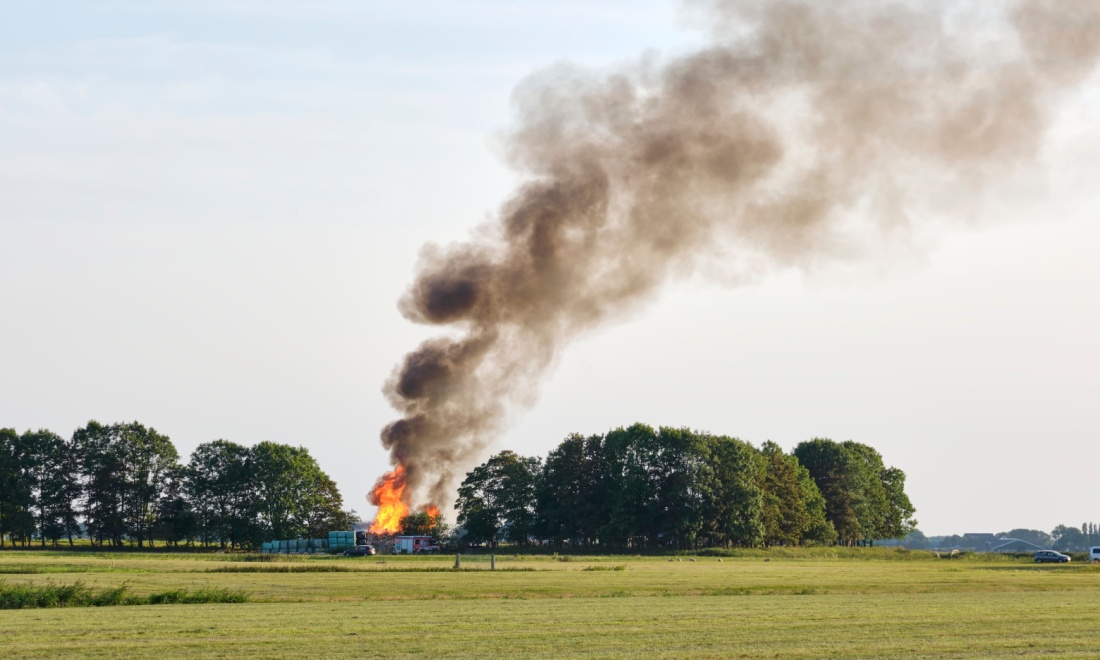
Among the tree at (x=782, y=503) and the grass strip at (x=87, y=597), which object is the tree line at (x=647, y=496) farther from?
the grass strip at (x=87, y=597)

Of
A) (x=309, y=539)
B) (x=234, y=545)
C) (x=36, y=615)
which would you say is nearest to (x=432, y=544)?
(x=309, y=539)

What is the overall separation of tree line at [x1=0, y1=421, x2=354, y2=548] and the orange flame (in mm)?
5414

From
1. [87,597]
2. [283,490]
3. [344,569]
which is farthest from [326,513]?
[87,597]

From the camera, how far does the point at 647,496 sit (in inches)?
5197

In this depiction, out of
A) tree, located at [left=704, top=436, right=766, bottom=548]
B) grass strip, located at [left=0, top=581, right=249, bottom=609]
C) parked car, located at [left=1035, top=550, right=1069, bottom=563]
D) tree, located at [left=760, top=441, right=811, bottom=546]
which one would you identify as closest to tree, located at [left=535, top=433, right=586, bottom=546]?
tree, located at [left=704, top=436, right=766, bottom=548]

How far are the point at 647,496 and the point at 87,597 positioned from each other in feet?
291

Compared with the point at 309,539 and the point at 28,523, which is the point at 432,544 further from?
the point at 28,523

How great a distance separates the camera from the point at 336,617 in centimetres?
4097

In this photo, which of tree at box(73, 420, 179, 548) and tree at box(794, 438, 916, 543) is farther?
tree at box(794, 438, 916, 543)

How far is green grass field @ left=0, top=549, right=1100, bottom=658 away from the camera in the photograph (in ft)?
102

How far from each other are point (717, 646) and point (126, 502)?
12101 cm

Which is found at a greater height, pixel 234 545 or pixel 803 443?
pixel 803 443

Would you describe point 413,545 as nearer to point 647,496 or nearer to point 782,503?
point 647,496

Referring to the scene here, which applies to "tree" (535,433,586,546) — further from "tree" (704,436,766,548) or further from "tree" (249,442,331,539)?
"tree" (249,442,331,539)
